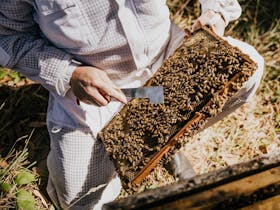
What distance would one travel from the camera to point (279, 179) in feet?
5.45

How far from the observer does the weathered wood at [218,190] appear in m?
1.48

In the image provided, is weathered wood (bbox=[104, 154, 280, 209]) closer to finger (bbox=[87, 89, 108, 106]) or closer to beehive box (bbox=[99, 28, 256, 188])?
beehive box (bbox=[99, 28, 256, 188])

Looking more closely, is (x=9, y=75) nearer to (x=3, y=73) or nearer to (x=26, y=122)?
(x=3, y=73)

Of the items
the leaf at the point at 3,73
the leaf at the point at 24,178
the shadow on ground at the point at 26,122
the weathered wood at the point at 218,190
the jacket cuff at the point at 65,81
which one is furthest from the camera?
the leaf at the point at 3,73

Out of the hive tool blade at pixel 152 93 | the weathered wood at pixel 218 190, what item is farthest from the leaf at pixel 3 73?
the weathered wood at pixel 218 190

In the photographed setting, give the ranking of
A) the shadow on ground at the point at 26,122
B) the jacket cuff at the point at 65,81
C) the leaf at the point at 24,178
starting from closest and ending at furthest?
the jacket cuff at the point at 65,81
the leaf at the point at 24,178
the shadow on ground at the point at 26,122

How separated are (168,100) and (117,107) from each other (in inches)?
20.8

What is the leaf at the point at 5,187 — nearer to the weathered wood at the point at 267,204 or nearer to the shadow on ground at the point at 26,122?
the shadow on ground at the point at 26,122

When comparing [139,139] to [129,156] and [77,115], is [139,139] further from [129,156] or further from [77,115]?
[77,115]

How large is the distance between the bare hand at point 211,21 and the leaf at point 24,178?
1.58 metres

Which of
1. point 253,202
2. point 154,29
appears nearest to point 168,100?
point 154,29

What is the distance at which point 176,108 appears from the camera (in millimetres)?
2387

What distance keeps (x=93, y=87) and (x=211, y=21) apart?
924 mm

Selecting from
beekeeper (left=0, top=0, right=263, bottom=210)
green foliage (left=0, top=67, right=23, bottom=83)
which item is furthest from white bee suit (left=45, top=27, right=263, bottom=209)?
green foliage (left=0, top=67, right=23, bottom=83)
